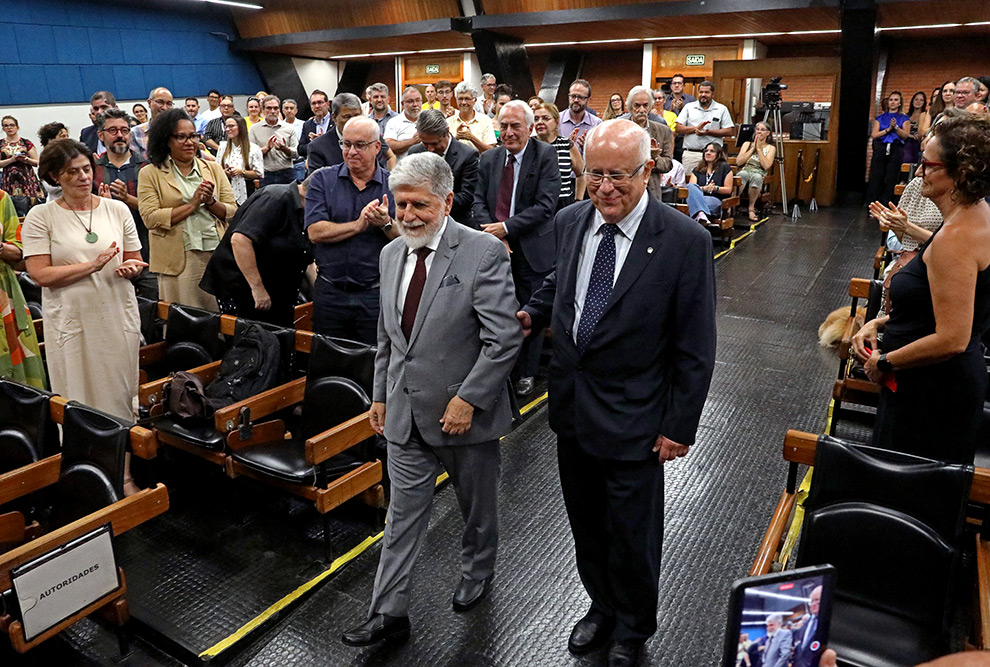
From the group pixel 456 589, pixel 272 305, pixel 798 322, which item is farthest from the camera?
pixel 798 322

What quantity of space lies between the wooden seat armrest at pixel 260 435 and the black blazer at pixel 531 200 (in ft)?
5.23

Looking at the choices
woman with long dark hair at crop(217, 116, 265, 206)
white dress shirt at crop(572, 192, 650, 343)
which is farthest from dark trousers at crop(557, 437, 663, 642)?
woman with long dark hair at crop(217, 116, 265, 206)

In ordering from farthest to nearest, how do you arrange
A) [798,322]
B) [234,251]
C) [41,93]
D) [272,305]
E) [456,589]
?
[41,93], [798,322], [272,305], [234,251], [456,589]

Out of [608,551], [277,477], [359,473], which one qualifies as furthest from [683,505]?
[277,477]

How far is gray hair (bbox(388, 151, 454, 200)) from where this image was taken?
2.13m

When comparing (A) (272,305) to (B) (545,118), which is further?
(B) (545,118)

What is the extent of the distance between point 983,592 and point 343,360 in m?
2.29

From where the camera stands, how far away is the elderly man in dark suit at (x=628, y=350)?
1903mm

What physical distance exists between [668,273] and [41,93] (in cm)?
1324

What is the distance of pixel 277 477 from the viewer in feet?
9.14

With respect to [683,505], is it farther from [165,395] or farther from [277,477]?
[165,395]

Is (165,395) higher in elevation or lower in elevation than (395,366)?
lower

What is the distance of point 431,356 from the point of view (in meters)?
2.19

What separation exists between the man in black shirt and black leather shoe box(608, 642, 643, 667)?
2.42 metres
